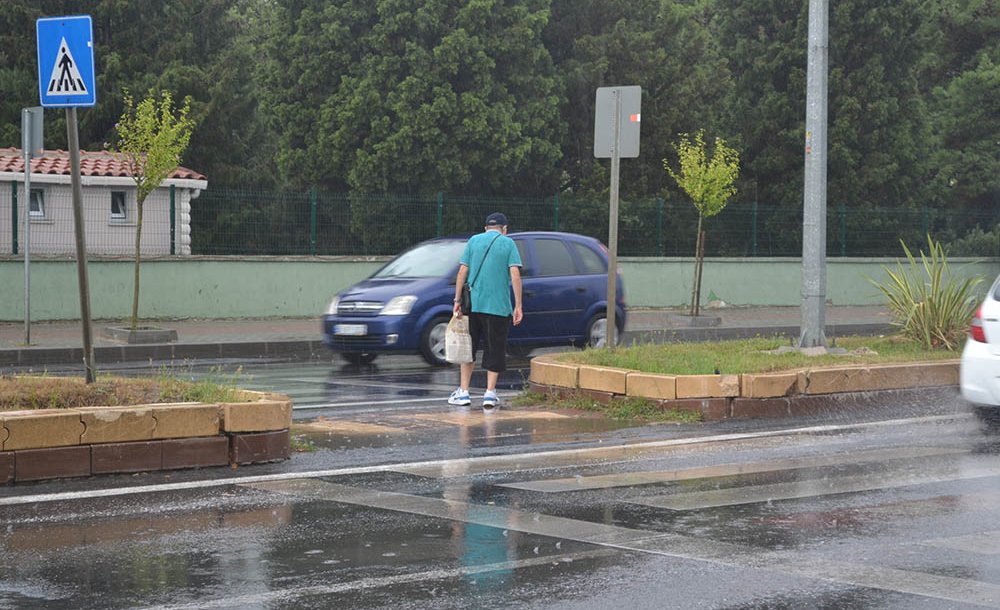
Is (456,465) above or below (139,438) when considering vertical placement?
below

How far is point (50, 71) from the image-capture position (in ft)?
32.1

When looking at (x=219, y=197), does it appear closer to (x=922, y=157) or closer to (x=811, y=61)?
(x=811, y=61)

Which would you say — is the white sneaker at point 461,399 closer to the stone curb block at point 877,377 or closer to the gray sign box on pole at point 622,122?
the gray sign box on pole at point 622,122

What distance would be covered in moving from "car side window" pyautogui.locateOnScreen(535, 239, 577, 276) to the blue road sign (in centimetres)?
885

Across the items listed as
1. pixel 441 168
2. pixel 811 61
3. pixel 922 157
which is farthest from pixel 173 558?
pixel 922 157

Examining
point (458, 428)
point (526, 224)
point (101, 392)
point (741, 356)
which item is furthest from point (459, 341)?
point (526, 224)

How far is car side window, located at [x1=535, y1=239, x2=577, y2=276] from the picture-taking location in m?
17.9

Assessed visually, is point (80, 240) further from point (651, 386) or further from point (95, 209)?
point (95, 209)

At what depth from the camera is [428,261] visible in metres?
17.6

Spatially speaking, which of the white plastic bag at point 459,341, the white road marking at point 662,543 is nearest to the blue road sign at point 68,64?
the white road marking at point 662,543

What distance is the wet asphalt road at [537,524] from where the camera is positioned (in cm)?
585

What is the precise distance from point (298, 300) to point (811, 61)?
1375 cm

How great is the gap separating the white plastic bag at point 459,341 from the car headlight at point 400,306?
4048 millimetres

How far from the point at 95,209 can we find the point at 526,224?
29.0 ft
